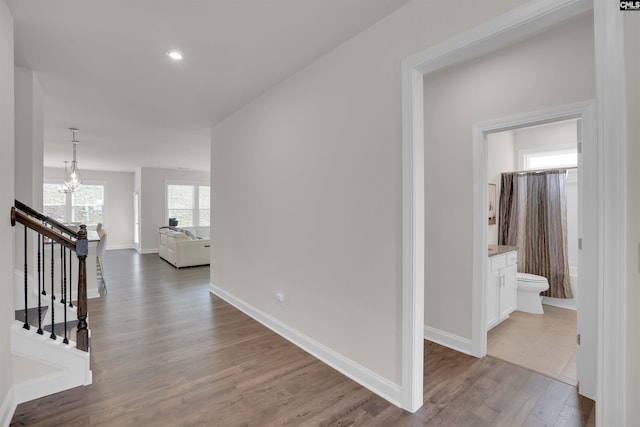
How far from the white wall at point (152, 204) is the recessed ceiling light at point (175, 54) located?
7562 mm

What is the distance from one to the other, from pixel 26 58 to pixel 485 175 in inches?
166

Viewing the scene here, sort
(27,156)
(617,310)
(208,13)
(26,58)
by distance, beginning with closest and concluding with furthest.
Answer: (617,310), (208,13), (26,58), (27,156)

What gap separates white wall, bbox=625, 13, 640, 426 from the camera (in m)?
1.18

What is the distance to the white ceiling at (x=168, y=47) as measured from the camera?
201 cm

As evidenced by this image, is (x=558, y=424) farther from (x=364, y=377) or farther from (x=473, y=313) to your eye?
(x=364, y=377)

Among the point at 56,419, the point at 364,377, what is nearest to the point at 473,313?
the point at 364,377

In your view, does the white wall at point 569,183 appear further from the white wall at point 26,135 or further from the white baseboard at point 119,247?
the white baseboard at point 119,247

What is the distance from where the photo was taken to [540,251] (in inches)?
166

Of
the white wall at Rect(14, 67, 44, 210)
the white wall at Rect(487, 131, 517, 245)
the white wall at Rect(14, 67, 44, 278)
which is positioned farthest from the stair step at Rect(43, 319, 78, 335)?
the white wall at Rect(487, 131, 517, 245)

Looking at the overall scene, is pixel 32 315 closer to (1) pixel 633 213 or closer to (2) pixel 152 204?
(1) pixel 633 213

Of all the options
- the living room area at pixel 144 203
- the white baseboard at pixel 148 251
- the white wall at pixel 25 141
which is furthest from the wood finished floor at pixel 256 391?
the white baseboard at pixel 148 251

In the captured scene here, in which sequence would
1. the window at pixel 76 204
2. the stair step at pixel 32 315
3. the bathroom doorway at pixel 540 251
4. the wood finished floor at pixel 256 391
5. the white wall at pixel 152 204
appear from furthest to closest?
1. the white wall at pixel 152 204
2. the window at pixel 76 204
3. the bathroom doorway at pixel 540 251
4. the stair step at pixel 32 315
5. the wood finished floor at pixel 256 391

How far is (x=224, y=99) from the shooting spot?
362 centimetres

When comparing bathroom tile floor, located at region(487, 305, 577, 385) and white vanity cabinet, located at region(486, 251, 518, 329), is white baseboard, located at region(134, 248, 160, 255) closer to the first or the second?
white vanity cabinet, located at region(486, 251, 518, 329)
